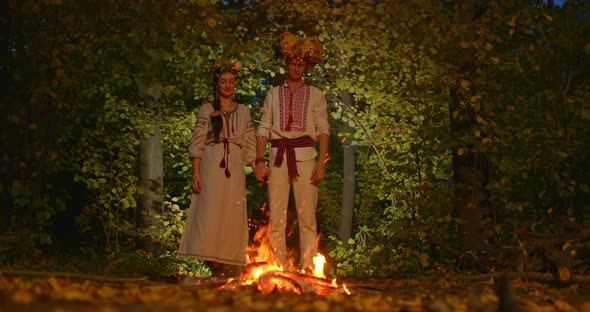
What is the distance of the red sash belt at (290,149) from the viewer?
7.09 metres

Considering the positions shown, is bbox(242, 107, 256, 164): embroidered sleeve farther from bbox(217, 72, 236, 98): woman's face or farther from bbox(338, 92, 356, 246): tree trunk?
bbox(338, 92, 356, 246): tree trunk

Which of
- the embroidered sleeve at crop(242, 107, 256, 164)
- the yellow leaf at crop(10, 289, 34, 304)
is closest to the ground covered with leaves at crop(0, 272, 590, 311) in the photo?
the yellow leaf at crop(10, 289, 34, 304)

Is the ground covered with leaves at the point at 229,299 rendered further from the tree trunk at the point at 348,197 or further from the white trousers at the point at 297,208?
the tree trunk at the point at 348,197

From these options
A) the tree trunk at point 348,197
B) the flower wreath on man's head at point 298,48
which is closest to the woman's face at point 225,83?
the flower wreath on man's head at point 298,48

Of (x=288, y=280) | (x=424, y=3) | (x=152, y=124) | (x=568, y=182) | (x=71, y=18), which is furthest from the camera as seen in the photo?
(x=152, y=124)

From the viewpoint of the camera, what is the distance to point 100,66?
8.48 m

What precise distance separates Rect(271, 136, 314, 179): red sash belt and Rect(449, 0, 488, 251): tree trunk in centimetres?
220

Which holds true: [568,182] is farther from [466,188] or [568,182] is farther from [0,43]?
[0,43]

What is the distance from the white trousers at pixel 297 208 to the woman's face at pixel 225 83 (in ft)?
3.16

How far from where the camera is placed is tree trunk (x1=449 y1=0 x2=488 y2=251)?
8.57 meters

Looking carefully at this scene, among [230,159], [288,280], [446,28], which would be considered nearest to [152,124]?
[230,159]

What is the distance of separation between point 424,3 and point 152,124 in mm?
5356

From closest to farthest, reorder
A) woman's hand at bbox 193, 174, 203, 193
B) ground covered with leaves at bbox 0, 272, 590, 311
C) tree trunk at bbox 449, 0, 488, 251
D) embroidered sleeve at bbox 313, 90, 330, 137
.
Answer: ground covered with leaves at bbox 0, 272, 590, 311 → embroidered sleeve at bbox 313, 90, 330, 137 → woman's hand at bbox 193, 174, 203, 193 → tree trunk at bbox 449, 0, 488, 251

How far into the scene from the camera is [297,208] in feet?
23.3
